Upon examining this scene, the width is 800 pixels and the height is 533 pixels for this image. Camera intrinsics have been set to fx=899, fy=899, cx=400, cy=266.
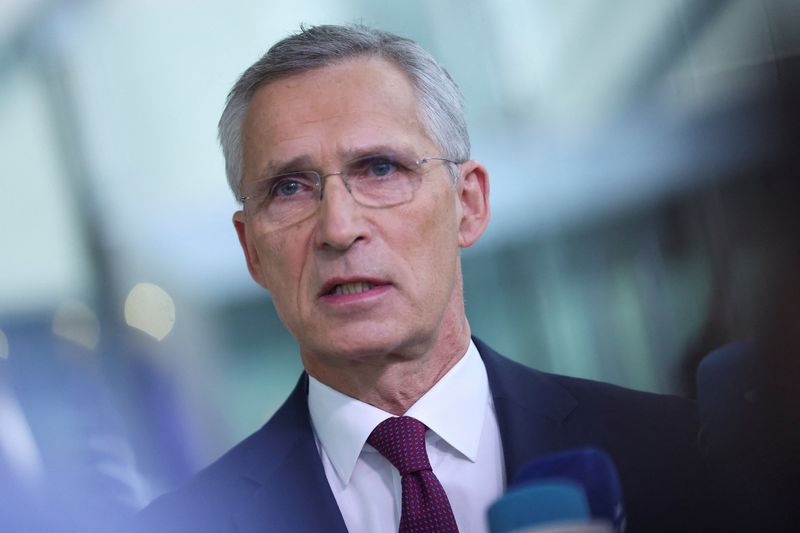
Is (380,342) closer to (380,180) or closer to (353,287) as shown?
(353,287)

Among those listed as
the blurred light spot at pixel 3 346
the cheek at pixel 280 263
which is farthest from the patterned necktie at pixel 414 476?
the blurred light spot at pixel 3 346

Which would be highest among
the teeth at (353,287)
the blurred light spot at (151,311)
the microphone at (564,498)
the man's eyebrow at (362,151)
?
the man's eyebrow at (362,151)

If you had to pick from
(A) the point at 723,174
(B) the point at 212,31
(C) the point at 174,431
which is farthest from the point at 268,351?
(A) the point at 723,174

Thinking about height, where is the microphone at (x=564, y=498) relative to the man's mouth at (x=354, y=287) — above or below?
below

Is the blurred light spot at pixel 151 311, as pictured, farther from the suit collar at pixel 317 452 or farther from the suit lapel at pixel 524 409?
the suit lapel at pixel 524 409

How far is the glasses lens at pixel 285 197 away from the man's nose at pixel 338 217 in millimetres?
20

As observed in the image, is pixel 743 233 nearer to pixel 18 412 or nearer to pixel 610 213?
pixel 610 213

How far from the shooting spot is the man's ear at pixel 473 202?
3.93ft

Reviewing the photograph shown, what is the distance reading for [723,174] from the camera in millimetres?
1169

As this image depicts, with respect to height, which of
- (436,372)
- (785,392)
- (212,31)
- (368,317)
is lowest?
(785,392)

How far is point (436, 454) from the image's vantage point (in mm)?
1134

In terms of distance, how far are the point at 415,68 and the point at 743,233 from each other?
1.57ft

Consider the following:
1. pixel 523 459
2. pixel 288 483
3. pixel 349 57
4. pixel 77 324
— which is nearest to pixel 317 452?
pixel 288 483

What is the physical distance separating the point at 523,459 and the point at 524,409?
7 centimetres
